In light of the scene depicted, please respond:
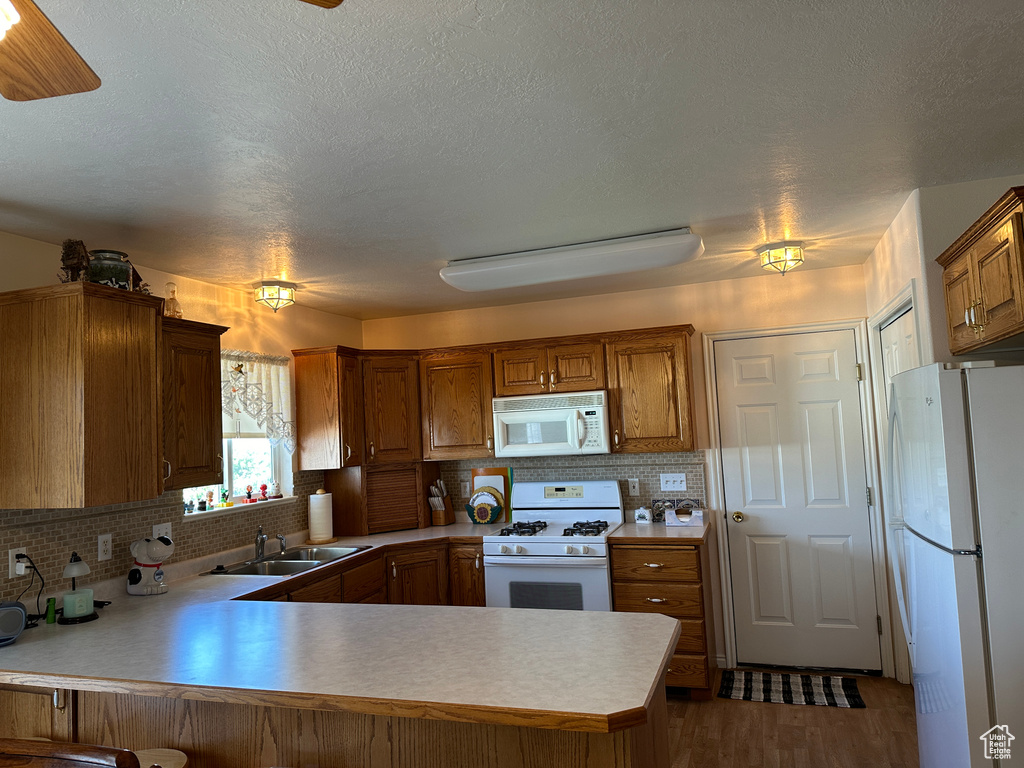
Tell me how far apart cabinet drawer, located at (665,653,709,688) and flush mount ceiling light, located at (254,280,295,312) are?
2904 millimetres

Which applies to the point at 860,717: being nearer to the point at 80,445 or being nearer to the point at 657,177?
the point at 657,177

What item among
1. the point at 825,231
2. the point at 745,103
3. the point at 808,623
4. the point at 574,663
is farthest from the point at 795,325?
the point at 574,663

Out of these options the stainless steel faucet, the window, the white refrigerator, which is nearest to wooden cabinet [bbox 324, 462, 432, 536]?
the window

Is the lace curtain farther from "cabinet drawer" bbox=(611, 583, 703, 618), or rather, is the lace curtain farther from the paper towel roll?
"cabinet drawer" bbox=(611, 583, 703, 618)

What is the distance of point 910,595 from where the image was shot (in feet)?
8.77

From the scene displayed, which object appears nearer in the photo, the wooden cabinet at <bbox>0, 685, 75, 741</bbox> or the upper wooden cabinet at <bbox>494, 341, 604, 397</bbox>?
the wooden cabinet at <bbox>0, 685, 75, 741</bbox>

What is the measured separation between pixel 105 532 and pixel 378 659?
178 centimetres

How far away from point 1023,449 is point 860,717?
6.49ft

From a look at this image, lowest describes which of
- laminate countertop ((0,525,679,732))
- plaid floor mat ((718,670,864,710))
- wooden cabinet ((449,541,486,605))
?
plaid floor mat ((718,670,864,710))

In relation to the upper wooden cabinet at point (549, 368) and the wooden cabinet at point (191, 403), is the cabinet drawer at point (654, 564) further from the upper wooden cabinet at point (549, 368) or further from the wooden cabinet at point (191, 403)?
the wooden cabinet at point (191, 403)

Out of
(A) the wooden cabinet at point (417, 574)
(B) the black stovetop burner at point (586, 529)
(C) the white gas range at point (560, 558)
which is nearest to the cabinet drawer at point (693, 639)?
(C) the white gas range at point (560, 558)

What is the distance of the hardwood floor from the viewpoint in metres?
3.07

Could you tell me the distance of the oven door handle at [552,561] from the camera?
388 cm

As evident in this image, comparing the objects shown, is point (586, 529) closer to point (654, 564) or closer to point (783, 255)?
point (654, 564)
